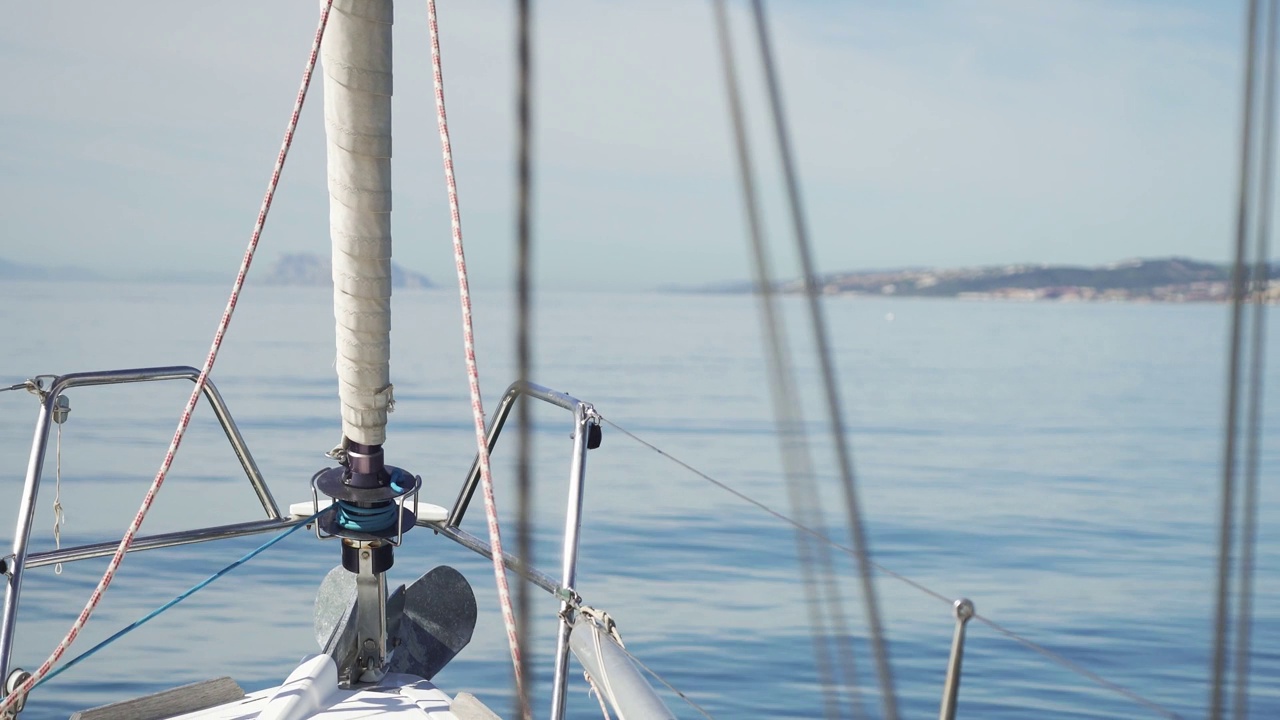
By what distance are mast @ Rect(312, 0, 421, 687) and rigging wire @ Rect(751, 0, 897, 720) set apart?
125 cm

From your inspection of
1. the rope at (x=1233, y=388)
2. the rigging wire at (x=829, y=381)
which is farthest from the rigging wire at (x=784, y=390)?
the rope at (x=1233, y=388)

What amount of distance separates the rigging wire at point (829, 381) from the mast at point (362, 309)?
1.25 m

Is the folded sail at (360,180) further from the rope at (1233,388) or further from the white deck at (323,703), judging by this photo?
the rope at (1233,388)

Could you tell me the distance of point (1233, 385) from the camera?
1.79m

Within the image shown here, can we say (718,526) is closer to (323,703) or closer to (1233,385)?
(323,703)

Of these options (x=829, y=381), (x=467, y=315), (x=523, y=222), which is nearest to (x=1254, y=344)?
(x=829, y=381)

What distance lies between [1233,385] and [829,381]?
569 millimetres

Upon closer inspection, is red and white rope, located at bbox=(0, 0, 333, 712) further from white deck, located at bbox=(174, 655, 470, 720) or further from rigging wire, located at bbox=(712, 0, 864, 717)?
rigging wire, located at bbox=(712, 0, 864, 717)

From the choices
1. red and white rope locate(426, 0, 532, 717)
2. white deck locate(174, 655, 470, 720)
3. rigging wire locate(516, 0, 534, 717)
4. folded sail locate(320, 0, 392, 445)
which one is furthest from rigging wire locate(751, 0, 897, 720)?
white deck locate(174, 655, 470, 720)

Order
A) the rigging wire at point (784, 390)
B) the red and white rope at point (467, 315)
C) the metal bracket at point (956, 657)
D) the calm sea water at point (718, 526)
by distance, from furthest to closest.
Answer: the calm sea water at point (718, 526) → the red and white rope at point (467, 315) → the rigging wire at point (784, 390) → the metal bracket at point (956, 657)

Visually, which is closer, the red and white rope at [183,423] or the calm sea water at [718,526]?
the red and white rope at [183,423]

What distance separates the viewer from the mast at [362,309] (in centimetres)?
294

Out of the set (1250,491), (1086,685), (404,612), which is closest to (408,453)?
(1086,685)

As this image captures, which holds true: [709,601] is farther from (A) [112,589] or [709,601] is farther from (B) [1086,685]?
(A) [112,589]
